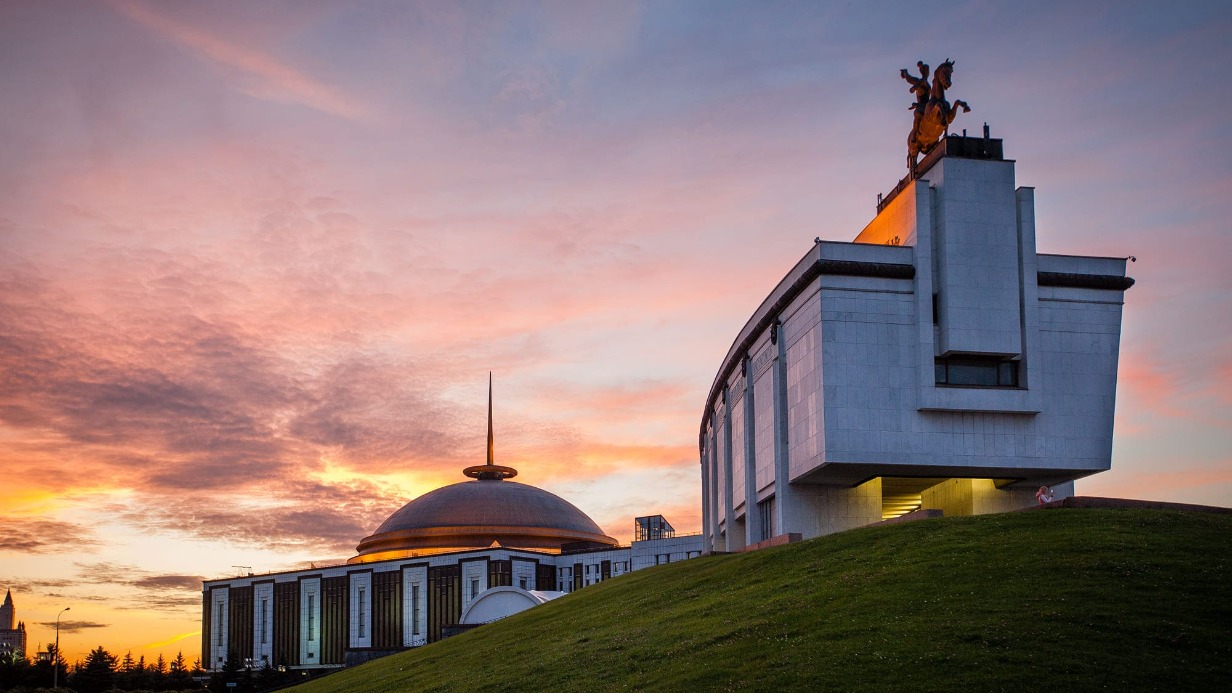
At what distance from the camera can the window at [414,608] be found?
122188 millimetres

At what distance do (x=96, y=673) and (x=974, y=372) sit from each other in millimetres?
77238

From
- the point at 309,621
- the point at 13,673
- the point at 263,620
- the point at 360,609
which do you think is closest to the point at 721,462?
the point at 13,673

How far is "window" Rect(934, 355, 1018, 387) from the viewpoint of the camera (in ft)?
188

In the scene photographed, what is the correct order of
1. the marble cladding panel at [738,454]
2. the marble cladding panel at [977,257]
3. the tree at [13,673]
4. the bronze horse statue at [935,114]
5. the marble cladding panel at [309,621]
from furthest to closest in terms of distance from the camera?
the marble cladding panel at [309,621], the tree at [13,673], the marble cladding panel at [738,454], the bronze horse statue at [935,114], the marble cladding panel at [977,257]

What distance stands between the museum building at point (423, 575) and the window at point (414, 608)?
0.34 feet

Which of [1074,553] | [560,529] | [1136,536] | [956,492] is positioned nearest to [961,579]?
[1074,553]

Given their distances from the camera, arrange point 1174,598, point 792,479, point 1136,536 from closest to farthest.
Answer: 1. point 1174,598
2. point 1136,536
3. point 792,479

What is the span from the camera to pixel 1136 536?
33562 mm

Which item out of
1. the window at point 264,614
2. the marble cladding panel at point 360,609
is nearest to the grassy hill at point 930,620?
the marble cladding panel at point 360,609

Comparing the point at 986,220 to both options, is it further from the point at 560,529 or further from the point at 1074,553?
the point at 560,529

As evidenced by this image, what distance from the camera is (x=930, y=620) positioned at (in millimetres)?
27938

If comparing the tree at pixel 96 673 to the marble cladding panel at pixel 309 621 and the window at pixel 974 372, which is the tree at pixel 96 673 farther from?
the window at pixel 974 372

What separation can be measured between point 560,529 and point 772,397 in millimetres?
78910

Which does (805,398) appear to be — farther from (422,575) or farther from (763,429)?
(422,575)
